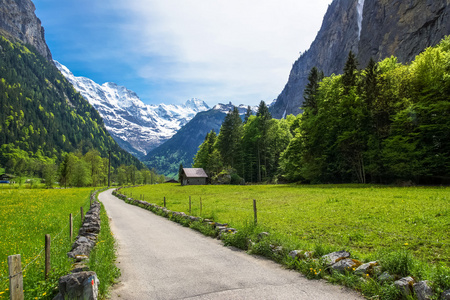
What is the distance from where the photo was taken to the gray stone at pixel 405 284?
243 inches

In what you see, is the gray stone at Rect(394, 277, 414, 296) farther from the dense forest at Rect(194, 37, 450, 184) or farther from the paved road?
the dense forest at Rect(194, 37, 450, 184)

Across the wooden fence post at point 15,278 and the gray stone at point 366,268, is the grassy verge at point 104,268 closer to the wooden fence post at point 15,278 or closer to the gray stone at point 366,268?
the wooden fence post at point 15,278

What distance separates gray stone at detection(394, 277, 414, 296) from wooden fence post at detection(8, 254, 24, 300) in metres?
8.52

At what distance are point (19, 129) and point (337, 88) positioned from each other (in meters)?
210

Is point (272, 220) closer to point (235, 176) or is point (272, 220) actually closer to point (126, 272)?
point (126, 272)

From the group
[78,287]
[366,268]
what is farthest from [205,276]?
[366,268]

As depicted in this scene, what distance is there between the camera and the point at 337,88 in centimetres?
4916

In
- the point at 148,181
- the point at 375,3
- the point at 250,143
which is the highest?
the point at 375,3

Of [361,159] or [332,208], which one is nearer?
[332,208]

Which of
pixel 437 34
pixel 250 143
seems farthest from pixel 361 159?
pixel 437 34

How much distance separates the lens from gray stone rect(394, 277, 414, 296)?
6177 millimetres

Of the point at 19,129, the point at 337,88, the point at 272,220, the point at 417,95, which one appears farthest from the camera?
the point at 19,129

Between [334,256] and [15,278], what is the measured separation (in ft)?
28.4

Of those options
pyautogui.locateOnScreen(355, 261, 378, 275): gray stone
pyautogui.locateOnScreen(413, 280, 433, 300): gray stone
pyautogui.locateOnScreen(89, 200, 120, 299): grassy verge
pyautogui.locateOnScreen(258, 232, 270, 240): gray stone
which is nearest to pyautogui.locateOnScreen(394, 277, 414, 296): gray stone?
pyautogui.locateOnScreen(413, 280, 433, 300): gray stone
